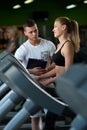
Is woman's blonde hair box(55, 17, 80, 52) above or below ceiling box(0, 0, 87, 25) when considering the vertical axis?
above

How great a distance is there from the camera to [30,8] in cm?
1841

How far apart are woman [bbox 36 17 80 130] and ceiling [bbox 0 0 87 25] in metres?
14.2

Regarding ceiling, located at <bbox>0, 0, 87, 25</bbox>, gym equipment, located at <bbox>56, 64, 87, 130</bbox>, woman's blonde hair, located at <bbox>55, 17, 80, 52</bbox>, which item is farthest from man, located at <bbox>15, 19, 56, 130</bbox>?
ceiling, located at <bbox>0, 0, 87, 25</bbox>

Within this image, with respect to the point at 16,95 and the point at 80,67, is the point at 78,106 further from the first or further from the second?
the point at 16,95

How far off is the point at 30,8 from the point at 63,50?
1498cm

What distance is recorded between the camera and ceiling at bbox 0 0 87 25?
18.1 metres

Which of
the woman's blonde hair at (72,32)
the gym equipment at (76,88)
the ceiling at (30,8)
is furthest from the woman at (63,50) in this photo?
the ceiling at (30,8)

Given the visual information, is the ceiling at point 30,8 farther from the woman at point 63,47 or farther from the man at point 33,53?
the woman at point 63,47

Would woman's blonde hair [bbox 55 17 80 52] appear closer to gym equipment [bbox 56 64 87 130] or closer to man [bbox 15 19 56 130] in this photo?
man [bbox 15 19 56 130]

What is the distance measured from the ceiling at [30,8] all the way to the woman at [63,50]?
14.2 metres

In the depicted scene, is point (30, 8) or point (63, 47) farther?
point (30, 8)

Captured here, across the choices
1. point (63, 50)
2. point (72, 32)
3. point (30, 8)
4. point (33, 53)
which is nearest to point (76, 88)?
point (63, 50)

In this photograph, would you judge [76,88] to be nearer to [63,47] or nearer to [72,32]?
[63,47]

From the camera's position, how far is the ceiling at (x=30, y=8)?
18.1 meters
